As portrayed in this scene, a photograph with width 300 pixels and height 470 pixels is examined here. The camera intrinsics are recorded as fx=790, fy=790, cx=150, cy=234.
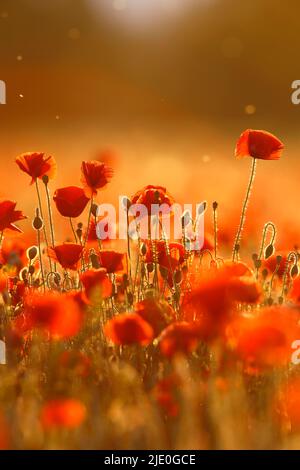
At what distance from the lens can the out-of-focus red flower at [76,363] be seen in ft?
5.87

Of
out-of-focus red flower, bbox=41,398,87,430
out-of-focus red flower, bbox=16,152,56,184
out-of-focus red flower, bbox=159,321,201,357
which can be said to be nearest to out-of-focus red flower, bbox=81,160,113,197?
out-of-focus red flower, bbox=16,152,56,184

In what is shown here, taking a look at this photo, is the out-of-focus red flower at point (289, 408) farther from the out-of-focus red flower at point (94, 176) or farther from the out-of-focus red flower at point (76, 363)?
the out-of-focus red flower at point (94, 176)

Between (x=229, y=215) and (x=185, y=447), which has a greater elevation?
(x=229, y=215)

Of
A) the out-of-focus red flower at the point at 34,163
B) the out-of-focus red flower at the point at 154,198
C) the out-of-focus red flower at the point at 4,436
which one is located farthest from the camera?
the out-of-focus red flower at the point at 34,163

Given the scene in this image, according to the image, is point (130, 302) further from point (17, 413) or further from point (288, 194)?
point (288, 194)

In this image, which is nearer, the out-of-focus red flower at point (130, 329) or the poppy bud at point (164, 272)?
the out-of-focus red flower at point (130, 329)

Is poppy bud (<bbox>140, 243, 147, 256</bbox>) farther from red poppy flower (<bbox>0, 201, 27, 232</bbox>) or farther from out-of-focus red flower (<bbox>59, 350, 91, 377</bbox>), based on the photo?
out-of-focus red flower (<bbox>59, 350, 91, 377</bbox>)

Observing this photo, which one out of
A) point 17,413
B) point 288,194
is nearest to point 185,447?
point 17,413

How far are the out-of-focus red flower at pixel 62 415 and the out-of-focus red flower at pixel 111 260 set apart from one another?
1.94ft

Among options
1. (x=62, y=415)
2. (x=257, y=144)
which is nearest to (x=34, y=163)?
(x=257, y=144)

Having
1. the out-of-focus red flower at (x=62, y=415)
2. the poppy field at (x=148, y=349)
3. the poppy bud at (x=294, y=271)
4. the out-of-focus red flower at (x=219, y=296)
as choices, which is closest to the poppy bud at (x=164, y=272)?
the poppy field at (x=148, y=349)

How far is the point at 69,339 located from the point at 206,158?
144 inches

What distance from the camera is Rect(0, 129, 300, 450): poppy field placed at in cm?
156

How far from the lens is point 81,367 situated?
1.79 meters
